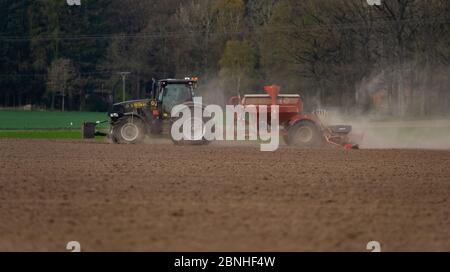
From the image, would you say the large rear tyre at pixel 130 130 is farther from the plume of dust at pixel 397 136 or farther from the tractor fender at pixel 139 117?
the plume of dust at pixel 397 136

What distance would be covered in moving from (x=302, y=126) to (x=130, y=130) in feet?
19.1

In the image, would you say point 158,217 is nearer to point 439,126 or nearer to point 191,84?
point 191,84

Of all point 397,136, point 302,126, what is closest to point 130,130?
point 302,126

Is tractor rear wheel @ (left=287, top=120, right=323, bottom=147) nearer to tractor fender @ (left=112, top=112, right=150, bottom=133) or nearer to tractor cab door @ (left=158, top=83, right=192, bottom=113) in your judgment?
tractor cab door @ (left=158, top=83, right=192, bottom=113)

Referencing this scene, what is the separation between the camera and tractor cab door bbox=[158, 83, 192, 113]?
97.1 feet

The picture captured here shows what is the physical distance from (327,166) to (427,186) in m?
4.50

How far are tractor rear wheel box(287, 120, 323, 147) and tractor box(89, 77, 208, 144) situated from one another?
9.77ft

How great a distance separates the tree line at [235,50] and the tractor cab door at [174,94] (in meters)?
14.4

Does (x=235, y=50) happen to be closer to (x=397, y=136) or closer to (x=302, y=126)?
(x=397, y=136)

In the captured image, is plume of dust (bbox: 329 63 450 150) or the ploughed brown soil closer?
the ploughed brown soil

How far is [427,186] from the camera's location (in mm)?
17688

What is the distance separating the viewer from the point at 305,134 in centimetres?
2975

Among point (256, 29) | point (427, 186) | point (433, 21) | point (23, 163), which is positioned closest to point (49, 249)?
point (427, 186)

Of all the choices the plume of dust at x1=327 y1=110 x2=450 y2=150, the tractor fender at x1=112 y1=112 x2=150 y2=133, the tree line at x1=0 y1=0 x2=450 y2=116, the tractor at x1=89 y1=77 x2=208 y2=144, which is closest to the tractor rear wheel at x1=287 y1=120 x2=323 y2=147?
the plume of dust at x1=327 y1=110 x2=450 y2=150
